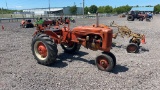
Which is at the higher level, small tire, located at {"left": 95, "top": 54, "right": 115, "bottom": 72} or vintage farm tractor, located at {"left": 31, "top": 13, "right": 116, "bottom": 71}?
vintage farm tractor, located at {"left": 31, "top": 13, "right": 116, "bottom": 71}

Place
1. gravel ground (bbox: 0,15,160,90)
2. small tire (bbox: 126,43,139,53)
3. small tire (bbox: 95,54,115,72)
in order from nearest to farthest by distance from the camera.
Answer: gravel ground (bbox: 0,15,160,90)
small tire (bbox: 95,54,115,72)
small tire (bbox: 126,43,139,53)

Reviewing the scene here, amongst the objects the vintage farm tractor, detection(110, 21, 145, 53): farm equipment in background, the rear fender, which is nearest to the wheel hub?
the vintage farm tractor

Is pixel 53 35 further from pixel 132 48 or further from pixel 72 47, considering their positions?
pixel 132 48

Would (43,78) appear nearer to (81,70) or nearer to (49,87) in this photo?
(49,87)

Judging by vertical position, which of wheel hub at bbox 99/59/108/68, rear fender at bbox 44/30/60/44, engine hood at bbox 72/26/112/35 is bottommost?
wheel hub at bbox 99/59/108/68

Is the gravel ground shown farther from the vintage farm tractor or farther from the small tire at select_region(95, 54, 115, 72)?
the vintage farm tractor

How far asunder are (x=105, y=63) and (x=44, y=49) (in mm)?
2369

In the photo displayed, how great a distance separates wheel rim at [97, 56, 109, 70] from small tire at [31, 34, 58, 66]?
1602mm

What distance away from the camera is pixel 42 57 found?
24.7 ft

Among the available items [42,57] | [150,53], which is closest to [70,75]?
[42,57]

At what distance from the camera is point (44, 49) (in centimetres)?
739

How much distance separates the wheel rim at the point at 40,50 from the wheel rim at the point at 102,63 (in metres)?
2.03

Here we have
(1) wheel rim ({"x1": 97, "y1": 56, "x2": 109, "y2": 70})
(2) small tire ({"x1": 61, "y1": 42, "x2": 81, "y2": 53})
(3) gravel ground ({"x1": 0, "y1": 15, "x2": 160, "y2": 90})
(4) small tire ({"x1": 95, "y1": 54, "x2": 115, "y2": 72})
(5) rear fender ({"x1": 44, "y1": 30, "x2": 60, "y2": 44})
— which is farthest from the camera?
(2) small tire ({"x1": 61, "y1": 42, "x2": 81, "y2": 53})

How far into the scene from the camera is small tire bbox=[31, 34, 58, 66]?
7035 millimetres
